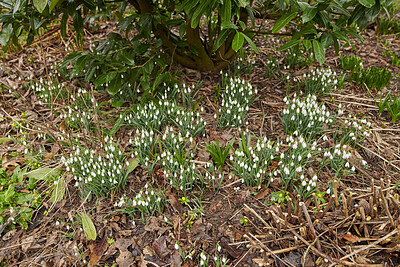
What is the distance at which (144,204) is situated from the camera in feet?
7.29

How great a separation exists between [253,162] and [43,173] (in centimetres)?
→ 191

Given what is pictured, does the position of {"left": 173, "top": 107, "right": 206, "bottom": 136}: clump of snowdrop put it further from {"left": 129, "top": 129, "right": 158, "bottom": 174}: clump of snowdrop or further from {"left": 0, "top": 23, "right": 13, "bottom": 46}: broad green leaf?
{"left": 0, "top": 23, "right": 13, "bottom": 46}: broad green leaf

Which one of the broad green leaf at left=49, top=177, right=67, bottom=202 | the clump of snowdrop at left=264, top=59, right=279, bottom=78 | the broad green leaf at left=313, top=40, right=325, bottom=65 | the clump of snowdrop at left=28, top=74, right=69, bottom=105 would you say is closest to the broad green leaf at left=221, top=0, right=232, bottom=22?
the broad green leaf at left=313, top=40, right=325, bottom=65

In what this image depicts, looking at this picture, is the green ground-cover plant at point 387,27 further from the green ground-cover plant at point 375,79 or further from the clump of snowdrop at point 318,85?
the clump of snowdrop at point 318,85

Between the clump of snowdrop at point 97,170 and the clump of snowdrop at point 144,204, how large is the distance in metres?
0.18

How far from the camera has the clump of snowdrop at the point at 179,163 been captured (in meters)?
2.40

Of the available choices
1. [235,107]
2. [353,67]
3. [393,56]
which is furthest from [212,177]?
[393,56]

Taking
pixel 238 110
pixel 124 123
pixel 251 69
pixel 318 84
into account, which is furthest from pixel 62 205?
pixel 318 84

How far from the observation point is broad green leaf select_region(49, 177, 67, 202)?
2.58 m

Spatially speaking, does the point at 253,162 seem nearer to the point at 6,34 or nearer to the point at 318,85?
the point at 318,85

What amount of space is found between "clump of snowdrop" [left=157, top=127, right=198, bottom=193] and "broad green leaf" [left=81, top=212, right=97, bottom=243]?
67cm

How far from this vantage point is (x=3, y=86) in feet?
12.3

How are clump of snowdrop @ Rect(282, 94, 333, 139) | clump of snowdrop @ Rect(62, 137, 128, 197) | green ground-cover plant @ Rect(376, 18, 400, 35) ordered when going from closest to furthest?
clump of snowdrop @ Rect(62, 137, 128, 197) < clump of snowdrop @ Rect(282, 94, 333, 139) < green ground-cover plant @ Rect(376, 18, 400, 35)

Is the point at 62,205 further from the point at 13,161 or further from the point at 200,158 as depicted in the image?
the point at 200,158
